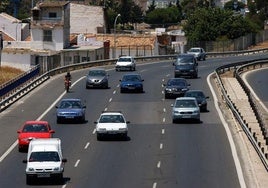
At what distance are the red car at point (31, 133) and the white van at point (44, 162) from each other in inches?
271

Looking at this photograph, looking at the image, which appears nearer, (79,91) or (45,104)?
(45,104)

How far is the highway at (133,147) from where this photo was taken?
34625 millimetres

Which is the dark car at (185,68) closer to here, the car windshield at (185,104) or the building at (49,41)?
the car windshield at (185,104)

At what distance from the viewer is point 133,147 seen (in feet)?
142

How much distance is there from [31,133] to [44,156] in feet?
27.4

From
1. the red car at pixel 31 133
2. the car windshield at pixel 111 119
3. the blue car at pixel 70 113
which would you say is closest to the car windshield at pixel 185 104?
the blue car at pixel 70 113

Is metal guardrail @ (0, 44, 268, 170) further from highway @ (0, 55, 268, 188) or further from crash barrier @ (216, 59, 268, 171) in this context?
highway @ (0, 55, 268, 188)

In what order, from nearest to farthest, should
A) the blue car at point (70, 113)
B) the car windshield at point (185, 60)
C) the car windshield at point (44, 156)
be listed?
the car windshield at point (44, 156) → the blue car at point (70, 113) → the car windshield at point (185, 60)

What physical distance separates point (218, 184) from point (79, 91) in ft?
117

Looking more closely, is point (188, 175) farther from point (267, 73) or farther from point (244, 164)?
point (267, 73)

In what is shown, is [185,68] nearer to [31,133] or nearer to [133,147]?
[133,147]

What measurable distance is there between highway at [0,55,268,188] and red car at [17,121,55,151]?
1.83ft

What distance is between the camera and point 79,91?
68.2 meters

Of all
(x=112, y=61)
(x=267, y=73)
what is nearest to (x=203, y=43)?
(x=112, y=61)
